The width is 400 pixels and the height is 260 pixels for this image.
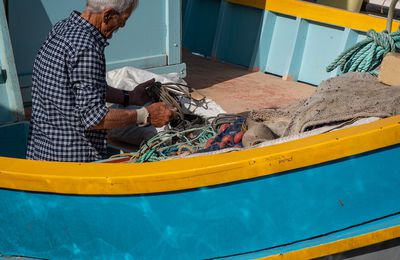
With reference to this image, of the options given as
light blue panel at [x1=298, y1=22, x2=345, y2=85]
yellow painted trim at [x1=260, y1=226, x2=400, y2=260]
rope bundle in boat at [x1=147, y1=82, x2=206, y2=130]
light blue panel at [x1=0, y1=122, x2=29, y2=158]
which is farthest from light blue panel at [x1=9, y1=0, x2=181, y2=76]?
yellow painted trim at [x1=260, y1=226, x2=400, y2=260]

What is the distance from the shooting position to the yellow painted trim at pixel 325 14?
4598 millimetres

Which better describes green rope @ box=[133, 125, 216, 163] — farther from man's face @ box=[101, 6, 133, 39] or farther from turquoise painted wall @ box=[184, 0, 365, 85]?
turquoise painted wall @ box=[184, 0, 365, 85]

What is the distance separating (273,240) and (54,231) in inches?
33.5

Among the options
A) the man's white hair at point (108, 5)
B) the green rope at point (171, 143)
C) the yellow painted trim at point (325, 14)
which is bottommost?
the green rope at point (171, 143)

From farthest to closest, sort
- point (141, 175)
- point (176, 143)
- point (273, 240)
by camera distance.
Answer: point (176, 143) < point (273, 240) < point (141, 175)

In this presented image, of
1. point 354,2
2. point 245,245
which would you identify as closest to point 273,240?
point 245,245

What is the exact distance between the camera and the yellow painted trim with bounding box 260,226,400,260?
100 inches

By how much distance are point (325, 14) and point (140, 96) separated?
2039 millimetres

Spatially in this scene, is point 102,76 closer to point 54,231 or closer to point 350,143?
point 54,231

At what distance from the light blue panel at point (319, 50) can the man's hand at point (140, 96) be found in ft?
6.17

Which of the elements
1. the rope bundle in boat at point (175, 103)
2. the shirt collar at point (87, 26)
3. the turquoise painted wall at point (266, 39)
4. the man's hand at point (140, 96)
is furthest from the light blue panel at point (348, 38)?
the shirt collar at point (87, 26)

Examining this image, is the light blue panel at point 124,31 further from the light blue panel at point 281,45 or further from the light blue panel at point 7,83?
the light blue panel at point 281,45

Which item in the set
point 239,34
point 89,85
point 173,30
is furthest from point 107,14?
point 239,34

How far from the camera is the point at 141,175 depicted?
2.40 metres
